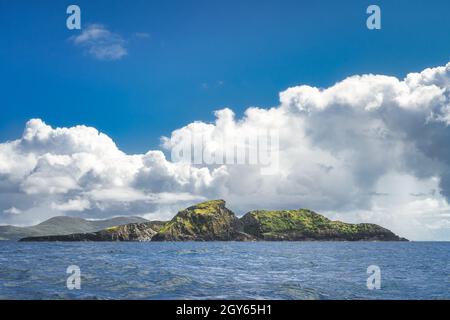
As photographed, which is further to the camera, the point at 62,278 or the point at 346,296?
the point at 62,278

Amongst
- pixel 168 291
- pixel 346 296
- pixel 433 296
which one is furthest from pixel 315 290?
pixel 168 291
